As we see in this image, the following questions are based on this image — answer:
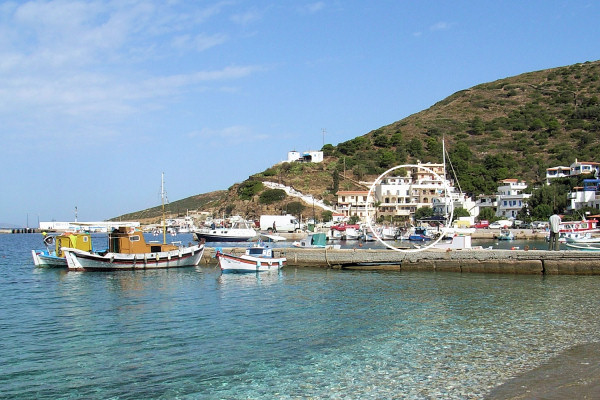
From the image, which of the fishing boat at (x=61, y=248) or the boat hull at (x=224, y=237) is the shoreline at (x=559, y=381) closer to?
the fishing boat at (x=61, y=248)

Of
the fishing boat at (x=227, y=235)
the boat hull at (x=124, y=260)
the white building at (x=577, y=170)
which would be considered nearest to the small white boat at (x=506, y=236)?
the white building at (x=577, y=170)

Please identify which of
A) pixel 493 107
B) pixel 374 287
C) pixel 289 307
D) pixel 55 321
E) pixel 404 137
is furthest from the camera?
pixel 493 107

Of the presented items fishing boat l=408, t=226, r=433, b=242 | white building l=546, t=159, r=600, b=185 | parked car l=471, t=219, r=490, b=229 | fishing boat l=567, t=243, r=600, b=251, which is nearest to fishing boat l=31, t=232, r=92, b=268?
fishing boat l=567, t=243, r=600, b=251

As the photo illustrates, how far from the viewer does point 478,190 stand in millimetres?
114000

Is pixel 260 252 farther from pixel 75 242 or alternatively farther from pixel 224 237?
pixel 224 237

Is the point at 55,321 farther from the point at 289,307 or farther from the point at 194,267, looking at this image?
the point at 194,267

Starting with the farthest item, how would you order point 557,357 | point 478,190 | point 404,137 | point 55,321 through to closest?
1. point 404,137
2. point 478,190
3. point 55,321
4. point 557,357

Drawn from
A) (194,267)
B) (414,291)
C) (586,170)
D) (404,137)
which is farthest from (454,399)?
(404,137)

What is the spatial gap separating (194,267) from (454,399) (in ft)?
109

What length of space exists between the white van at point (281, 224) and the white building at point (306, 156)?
4239cm

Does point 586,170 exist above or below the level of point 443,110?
below

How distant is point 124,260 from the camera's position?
41.3 metres

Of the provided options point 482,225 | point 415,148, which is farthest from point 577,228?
point 415,148

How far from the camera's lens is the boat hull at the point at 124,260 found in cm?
4119
